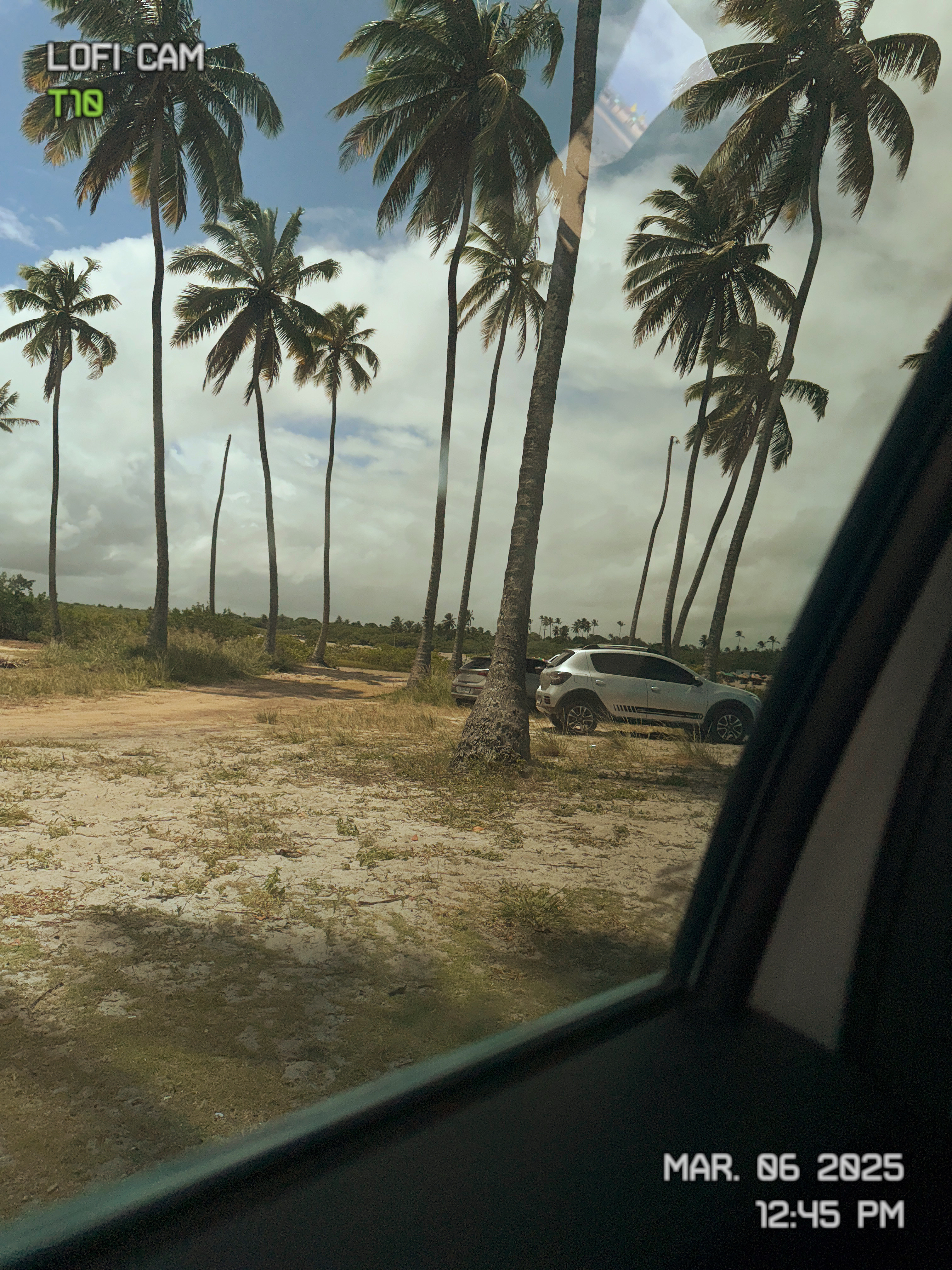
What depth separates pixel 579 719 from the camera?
4.87 meters

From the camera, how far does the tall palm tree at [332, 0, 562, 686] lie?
50.0 ft

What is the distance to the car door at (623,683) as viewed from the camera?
6.95 ft

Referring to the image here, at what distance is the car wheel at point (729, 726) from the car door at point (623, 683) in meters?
0.47

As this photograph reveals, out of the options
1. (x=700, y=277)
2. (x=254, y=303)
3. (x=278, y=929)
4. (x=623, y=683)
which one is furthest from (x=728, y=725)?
(x=254, y=303)

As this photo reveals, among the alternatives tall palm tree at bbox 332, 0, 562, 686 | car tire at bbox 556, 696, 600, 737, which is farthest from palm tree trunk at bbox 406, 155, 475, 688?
car tire at bbox 556, 696, 600, 737

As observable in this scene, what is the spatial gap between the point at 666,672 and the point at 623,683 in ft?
1.03

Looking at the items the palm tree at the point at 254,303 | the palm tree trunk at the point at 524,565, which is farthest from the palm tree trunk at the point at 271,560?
the palm tree trunk at the point at 524,565

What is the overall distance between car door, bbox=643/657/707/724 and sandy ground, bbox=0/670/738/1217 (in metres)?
0.08

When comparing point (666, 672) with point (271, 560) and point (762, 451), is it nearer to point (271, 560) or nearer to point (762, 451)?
point (762, 451)

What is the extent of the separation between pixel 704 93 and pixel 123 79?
2122 cm

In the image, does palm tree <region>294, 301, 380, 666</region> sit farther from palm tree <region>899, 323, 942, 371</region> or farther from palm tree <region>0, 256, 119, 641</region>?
palm tree <region>899, 323, 942, 371</region>

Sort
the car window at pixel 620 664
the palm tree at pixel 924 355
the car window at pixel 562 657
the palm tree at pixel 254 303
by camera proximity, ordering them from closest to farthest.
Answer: the palm tree at pixel 924 355
the car window at pixel 620 664
the car window at pixel 562 657
the palm tree at pixel 254 303

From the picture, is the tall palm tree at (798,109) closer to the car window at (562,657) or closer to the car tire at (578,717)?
the car window at (562,657)

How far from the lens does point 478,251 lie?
25453 millimetres
